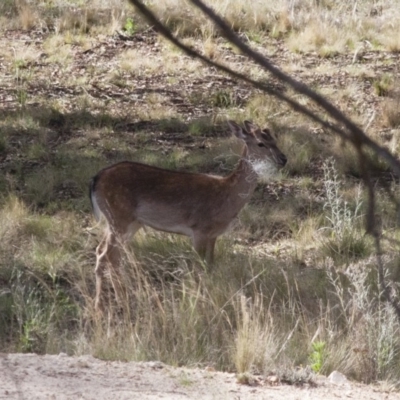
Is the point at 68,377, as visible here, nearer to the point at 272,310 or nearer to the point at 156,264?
the point at 272,310

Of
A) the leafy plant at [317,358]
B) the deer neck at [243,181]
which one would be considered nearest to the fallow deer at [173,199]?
the deer neck at [243,181]

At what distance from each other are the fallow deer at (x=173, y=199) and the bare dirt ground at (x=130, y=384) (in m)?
2.45

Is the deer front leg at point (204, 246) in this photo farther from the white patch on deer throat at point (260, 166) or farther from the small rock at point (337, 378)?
the small rock at point (337, 378)

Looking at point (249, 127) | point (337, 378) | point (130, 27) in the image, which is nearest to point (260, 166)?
point (249, 127)

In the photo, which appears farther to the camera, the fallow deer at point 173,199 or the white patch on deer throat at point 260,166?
the white patch on deer throat at point 260,166

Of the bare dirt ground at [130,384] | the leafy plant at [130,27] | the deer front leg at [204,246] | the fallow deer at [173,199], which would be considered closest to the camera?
the bare dirt ground at [130,384]

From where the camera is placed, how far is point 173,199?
346 inches

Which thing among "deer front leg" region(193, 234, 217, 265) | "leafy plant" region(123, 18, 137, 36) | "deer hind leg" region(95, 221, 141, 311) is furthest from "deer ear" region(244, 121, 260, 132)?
"leafy plant" region(123, 18, 137, 36)

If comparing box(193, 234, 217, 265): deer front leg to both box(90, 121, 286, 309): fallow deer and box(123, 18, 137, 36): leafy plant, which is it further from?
box(123, 18, 137, 36): leafy plant

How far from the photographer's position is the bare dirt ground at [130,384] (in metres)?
4.90

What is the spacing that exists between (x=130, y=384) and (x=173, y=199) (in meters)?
3.77

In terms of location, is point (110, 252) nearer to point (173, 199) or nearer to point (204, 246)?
point (173, 199)

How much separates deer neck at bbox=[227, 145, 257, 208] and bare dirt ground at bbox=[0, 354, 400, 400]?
3591mm

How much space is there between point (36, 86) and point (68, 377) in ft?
32.4
